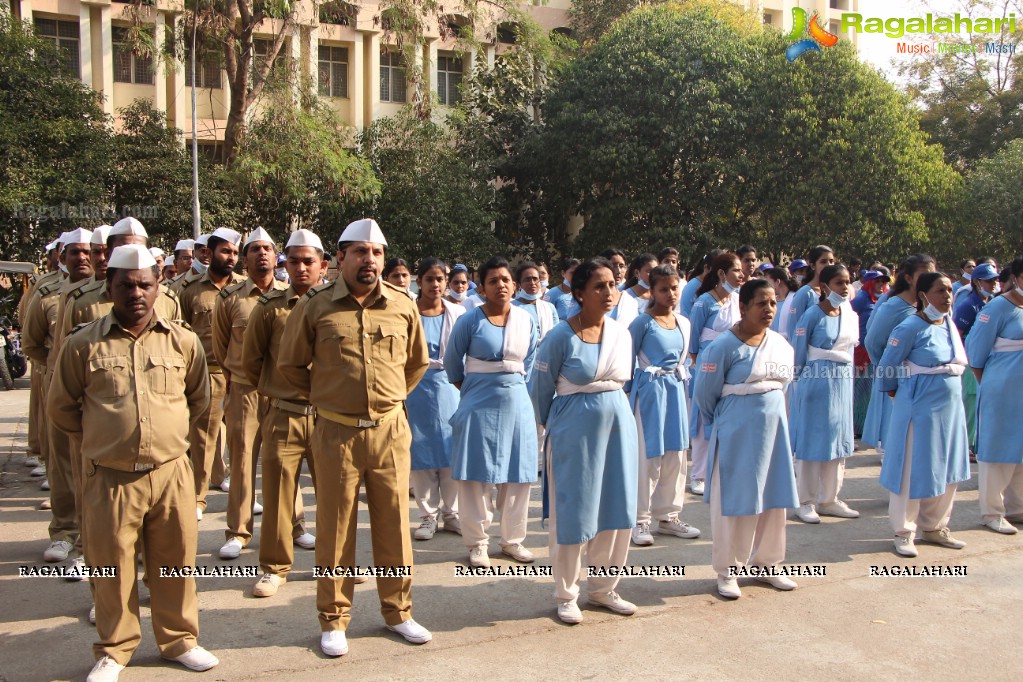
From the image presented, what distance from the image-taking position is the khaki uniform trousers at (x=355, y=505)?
462 centimetres

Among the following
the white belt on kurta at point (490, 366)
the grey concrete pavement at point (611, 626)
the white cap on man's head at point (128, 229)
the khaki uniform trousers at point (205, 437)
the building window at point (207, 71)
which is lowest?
the grey concrete pavement at point (611, 626)

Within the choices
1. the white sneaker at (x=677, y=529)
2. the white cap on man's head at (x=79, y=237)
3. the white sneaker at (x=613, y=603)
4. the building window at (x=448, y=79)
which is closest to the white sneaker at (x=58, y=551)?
the white cap on man's head at (x=79, y=237)

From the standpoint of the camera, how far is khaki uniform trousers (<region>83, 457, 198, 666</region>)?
4199mm

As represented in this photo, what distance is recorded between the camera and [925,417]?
627 cm

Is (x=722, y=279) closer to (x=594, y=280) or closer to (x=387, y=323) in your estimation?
(x=594, y=280)

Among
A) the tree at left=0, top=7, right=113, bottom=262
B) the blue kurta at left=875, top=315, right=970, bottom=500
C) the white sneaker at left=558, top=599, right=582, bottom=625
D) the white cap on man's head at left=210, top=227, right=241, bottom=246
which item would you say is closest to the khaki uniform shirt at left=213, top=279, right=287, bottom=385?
the white cap on man's head at left=210, top=227, right=241, bottom=246

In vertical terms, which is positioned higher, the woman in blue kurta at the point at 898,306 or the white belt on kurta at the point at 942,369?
the woman in blue kurta at the point at 898,306

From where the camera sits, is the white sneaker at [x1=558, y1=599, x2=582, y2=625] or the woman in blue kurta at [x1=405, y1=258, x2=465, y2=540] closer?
the white sneaker at [x1=558, y1=599, x2=582, y2=625]

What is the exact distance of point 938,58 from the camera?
33.3 meters

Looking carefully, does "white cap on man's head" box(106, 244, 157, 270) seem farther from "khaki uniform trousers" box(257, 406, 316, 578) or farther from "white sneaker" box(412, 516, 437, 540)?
"white sneaker" box(412, 516, 437, 540)

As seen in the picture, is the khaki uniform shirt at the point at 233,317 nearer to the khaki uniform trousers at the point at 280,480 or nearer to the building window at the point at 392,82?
the khaki uniform trousers at the point at 280,480

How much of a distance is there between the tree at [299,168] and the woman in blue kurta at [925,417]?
16334mm

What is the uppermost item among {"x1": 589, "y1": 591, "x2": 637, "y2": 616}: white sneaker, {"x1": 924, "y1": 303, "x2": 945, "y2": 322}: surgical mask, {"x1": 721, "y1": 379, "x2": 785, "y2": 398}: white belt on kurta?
{"x1": 924, "y1": 303, "x2": 945, "y2": 322}: surgical mask

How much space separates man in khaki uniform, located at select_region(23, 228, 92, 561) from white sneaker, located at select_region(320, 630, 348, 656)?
2.24 meters
